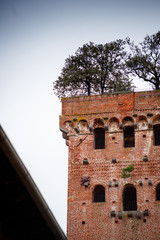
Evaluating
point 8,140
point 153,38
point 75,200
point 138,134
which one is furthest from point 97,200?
point 8,140

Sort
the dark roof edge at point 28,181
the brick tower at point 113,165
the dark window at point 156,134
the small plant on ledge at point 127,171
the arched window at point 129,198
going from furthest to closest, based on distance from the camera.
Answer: the dark window at point 156,134 → the small plant on ledge at point 127,171 → the arched window at point 129,198 → the brick tower at point 113,165 → the dark roof edge at point 28,181

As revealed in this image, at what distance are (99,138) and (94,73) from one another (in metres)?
5.41

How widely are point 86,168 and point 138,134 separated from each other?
134 inches

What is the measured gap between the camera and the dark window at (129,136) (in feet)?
104

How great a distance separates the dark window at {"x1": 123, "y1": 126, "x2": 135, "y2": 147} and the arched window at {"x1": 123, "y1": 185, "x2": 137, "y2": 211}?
2.61m

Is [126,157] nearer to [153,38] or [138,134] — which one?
[138,134]

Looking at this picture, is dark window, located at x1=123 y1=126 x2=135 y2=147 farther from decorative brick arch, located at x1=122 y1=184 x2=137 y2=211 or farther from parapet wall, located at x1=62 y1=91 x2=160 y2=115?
decorative brick arch, located at x1=122 y1=184 x2=137 y2=211

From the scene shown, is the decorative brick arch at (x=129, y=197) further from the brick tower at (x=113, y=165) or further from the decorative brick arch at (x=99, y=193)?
the decorative brick arch at (x=99, y=193)

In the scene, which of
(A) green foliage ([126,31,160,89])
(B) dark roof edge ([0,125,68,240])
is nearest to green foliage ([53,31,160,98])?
(A) green foliage ([126,31,160,89])

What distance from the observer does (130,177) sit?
3012 centimetres

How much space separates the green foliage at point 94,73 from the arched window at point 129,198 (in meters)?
7.20

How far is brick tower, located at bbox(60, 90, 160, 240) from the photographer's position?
95.5 ft

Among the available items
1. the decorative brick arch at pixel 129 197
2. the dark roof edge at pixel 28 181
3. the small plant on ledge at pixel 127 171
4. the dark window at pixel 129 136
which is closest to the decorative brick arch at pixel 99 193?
the decorative brick arch at pixel 129 197

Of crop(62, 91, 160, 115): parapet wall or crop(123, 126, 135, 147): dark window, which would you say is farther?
crop(62, 91, 160, 115): parapet wall
